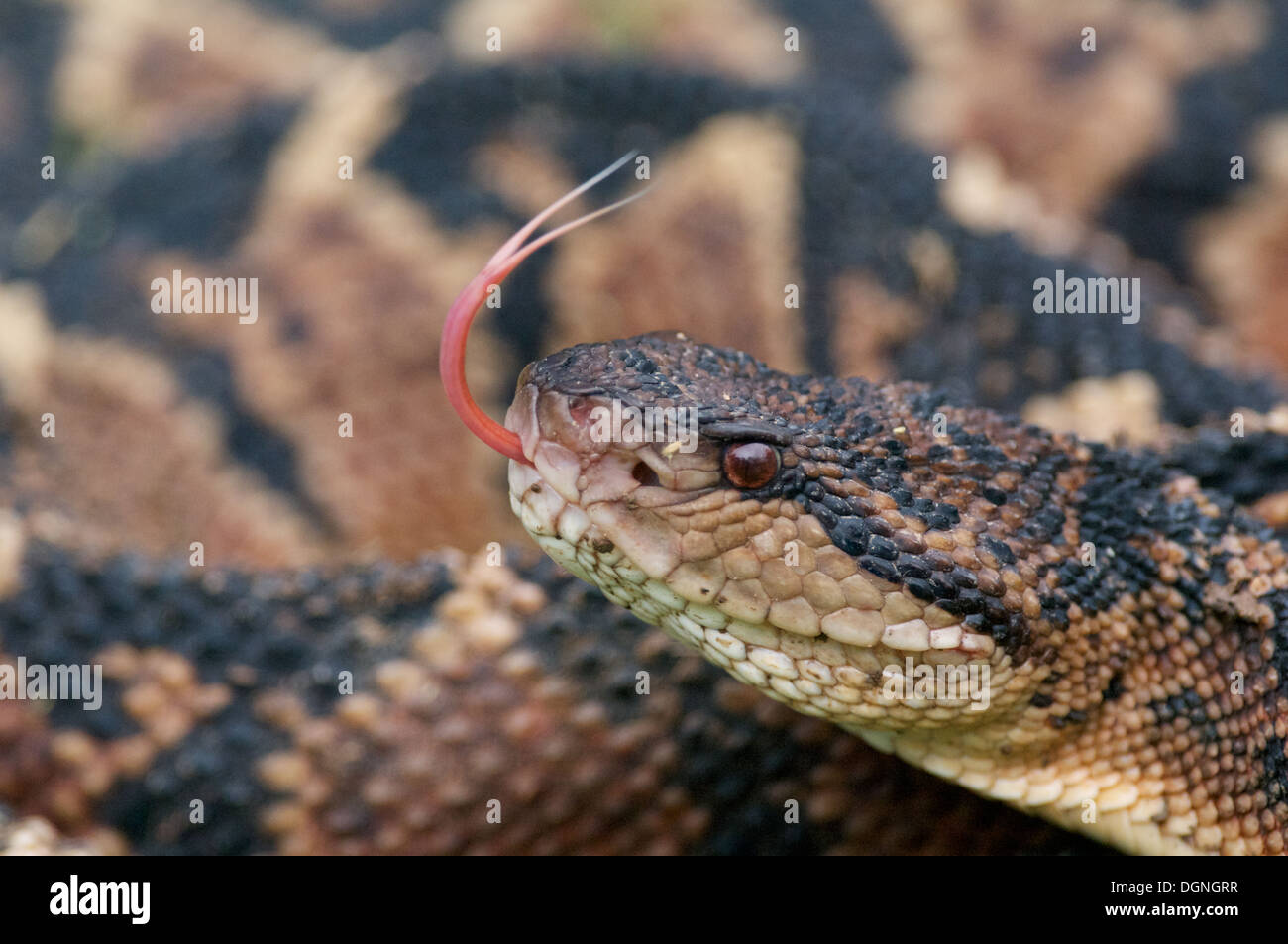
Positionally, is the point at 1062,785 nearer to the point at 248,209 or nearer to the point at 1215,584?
the point at 1215,584

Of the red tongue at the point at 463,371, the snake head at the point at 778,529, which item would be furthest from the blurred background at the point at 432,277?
the red tongue at the point at 463,371

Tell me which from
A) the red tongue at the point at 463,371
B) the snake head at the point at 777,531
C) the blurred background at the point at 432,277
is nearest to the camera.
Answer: the snake head at the point at 777,531

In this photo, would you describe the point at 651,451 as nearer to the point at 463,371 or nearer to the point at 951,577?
the point at 463,371

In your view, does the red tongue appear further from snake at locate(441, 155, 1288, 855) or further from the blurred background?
the blurred background

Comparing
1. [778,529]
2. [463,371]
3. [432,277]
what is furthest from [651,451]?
[432,277]

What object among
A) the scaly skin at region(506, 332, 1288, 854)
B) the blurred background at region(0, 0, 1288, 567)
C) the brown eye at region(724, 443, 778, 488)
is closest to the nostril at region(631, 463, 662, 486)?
the scaly skin at region(506, 332, 1288, 854)

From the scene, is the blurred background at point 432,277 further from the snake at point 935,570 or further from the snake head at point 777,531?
the snake head at point 777,531
